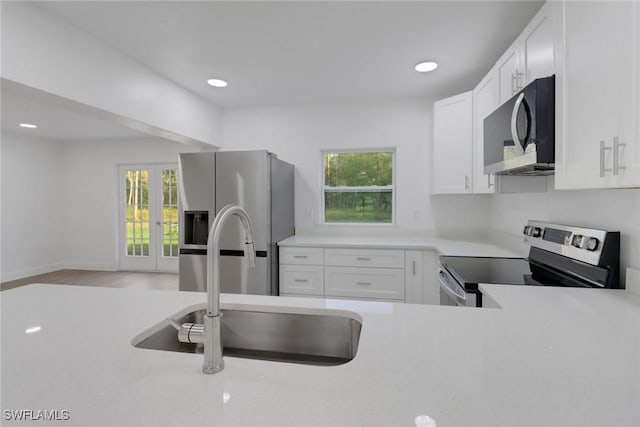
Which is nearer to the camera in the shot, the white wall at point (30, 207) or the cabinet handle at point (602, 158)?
the cabinet handle at point (602, 158)

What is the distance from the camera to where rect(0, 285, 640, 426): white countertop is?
0.54 meters

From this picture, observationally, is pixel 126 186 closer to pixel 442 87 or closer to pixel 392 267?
pixel 392 267

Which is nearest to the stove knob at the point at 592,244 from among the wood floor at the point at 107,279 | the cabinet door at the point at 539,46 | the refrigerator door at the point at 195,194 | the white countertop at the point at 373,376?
the white countertop at the point at 373,376

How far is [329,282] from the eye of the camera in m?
2.84

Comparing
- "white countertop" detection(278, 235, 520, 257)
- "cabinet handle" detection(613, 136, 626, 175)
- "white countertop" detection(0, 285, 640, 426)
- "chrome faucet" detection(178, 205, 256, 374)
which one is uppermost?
"cabinet handle" detection(613, 136, 626, 175)

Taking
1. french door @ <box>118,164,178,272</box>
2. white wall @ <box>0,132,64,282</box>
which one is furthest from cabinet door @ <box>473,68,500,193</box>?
white wall @ <box>0,132,64,282</box>

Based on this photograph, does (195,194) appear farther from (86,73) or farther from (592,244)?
(592,244)

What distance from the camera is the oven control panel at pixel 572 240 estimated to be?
134 cm

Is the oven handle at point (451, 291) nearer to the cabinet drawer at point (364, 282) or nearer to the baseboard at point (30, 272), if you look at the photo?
the cabinet drawer at point (364, 282)

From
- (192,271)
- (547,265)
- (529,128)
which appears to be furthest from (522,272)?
(192,271)

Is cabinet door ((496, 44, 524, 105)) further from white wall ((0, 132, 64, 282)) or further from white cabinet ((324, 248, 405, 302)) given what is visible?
white wall ((0, 132, 64, 282))

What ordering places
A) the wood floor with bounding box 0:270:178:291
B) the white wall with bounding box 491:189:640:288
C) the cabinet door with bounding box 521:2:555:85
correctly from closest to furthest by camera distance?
the white wall with bounding box 491:189:640:288, the cabinet door with bounding box 521:2:555:85, the wood floor with bounding box 0:270:178:291

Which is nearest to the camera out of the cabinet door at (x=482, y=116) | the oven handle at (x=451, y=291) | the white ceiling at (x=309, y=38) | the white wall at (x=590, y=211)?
the white wall at (x=590, y=211)

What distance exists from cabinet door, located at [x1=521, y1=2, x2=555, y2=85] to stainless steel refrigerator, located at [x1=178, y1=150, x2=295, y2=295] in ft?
6.40
